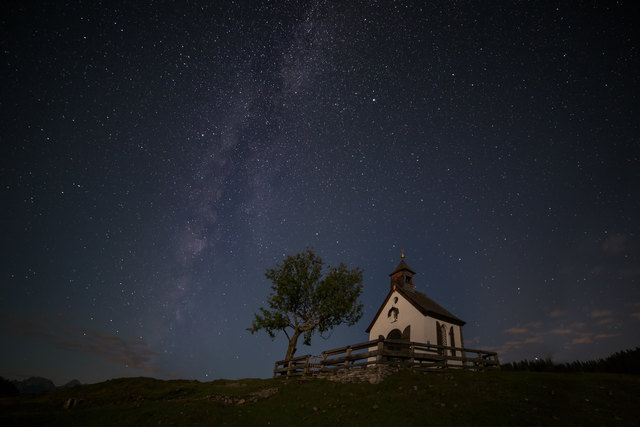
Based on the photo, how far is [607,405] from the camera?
35.9ft

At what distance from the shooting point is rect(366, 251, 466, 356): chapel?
3140cm

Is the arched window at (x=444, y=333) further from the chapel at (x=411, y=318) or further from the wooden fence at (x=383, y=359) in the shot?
the wooden fence at (x=383, y=359)

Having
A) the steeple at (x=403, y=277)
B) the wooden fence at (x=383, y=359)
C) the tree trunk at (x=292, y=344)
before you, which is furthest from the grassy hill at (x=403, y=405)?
the steeple at (x=403, y=277)

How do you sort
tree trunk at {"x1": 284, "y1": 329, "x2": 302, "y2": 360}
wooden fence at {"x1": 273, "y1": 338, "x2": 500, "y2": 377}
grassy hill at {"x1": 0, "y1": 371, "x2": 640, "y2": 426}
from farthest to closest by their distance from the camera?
1. tree trunk at {"x1": 284, "y1": 329, "x2": 302, "y2": 360}
2. wooden fence at {"x1": 273, "y1": 338, "x2": 500, "y2": 377}
3. grassy hill at {"x1": 0, "y1": 371, "x2": 640, "y2": 426}

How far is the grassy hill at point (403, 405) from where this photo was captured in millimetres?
10523

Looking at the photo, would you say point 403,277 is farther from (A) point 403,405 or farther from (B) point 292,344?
(A) point 403,405

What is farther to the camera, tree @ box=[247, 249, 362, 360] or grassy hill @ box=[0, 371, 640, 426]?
tree @ box=[247, 249, 362, 360]

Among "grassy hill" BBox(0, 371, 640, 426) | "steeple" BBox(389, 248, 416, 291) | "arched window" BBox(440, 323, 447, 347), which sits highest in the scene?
"steeple" BBox(389, 248, 416, 291)

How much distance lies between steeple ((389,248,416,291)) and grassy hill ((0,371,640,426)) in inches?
781

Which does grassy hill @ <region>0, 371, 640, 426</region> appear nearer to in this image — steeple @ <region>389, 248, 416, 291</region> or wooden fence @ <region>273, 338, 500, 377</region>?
wooden fence @ <region>273, 338, 500, 377</region>

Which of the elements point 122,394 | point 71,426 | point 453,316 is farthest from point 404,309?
point 71,426

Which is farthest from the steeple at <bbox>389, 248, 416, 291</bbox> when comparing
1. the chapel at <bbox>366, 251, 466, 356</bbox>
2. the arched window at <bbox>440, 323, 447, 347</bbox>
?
the arched window at <bbox>440, 323, 447, 347</bbox>

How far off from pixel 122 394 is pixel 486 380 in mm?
24584

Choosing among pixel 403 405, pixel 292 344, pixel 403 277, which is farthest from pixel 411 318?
pixel 403 405
